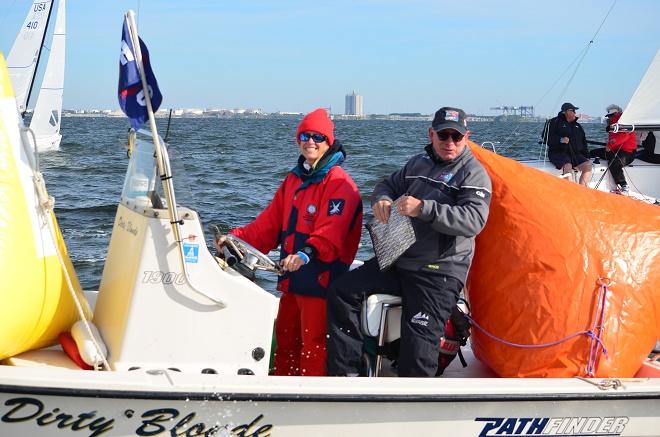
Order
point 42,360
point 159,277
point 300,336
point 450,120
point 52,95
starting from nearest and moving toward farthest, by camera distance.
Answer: point 159,277 < point 42,360 < point 450,120 < point 300,336 < point 52,95

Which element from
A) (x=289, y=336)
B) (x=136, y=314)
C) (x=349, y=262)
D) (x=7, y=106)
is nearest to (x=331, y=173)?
(x=349, y=262)

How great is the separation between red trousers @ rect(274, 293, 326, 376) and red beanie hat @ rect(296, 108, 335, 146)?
93cm

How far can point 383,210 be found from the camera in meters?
4.70

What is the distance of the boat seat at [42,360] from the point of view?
4295 millimetres

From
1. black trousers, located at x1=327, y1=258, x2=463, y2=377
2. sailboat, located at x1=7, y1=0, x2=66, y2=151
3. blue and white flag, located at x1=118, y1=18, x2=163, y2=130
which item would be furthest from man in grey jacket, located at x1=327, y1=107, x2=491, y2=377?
sailboat, located at x1=7, y1=0, x2=66, y2=151

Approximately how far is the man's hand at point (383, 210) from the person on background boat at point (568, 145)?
6.95 metres

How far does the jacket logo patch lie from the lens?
15.9 ft

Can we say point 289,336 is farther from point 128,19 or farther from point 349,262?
point 128,19

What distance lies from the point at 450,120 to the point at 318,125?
76 cm

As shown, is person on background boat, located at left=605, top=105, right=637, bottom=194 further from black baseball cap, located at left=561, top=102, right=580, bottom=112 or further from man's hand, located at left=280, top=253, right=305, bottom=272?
man's hand, located at left=280, top=253, right=305, bottom=272

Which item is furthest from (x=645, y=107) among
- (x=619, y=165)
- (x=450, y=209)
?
(x=450, y=209)

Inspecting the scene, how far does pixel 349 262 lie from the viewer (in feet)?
16.5

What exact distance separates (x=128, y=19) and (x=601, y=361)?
9.69 ft

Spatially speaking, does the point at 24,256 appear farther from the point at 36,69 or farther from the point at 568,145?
the point at 36,69
